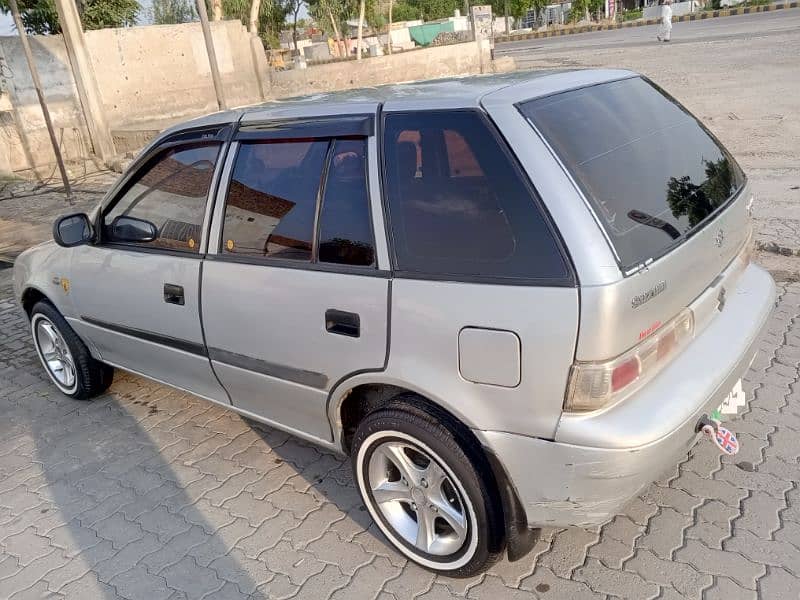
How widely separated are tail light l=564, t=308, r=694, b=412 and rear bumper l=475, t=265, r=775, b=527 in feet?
0.12

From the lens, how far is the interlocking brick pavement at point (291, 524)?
248 centimetres

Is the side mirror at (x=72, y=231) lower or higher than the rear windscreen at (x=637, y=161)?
lower

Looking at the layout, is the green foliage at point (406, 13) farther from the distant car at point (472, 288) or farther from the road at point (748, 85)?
the distant car at point (472, 288)

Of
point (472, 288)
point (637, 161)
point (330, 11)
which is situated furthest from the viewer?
point (330, 11)

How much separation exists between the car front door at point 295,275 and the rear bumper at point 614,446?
658 millimetres

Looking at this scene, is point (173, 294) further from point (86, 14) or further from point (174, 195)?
point (86, 14)

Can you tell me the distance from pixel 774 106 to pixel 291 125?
1122 centimetres

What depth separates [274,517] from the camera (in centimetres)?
301

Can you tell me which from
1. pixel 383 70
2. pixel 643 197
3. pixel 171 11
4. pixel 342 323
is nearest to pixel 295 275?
pixel 342 323

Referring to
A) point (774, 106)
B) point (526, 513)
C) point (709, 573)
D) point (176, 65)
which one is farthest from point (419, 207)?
point (176, 65)

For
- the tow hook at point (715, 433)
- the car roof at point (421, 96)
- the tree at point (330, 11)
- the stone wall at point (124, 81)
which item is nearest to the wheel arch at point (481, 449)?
the tow hook at point (715, 433)

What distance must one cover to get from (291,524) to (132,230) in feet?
5.60

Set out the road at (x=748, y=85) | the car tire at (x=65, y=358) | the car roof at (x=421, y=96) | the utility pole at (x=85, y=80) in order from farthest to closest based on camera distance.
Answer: the utility pole at (x=85, y=80)
the road at (x=748, y=85)
the car tire at (x=65, y=358)
the car roof at (x=421, y=96)

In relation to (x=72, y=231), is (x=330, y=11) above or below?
above
